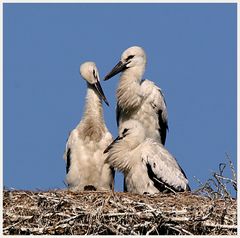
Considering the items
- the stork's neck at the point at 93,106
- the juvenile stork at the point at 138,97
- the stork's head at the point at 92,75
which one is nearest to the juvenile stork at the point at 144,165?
the stork's neck at the point at 93,106

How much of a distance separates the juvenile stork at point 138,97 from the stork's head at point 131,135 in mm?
765

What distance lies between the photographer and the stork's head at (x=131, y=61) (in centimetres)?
1555

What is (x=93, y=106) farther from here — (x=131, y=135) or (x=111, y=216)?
(x=111, y=216)

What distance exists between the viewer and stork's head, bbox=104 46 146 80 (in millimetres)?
15555

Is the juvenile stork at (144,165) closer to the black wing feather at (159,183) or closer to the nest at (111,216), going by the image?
the black wing feather at (159,183)

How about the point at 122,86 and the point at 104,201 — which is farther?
the point at 122,86

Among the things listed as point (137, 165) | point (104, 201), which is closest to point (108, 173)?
point (137, 165)

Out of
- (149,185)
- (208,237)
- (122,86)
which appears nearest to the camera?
(208,237)

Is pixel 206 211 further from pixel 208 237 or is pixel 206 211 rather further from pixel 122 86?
pixel 122 86

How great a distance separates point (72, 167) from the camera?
1432 cm

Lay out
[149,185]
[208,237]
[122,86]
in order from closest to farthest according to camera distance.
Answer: [208,237], [149,185], [122,86]

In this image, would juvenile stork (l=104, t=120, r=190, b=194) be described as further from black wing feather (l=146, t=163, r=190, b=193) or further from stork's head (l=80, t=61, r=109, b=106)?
stork's head (l=80, t=61, r=109, b=106)

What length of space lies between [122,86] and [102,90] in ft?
2.77

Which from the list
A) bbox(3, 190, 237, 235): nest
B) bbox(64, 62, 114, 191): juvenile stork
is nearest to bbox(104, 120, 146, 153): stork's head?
bbox(64, 62, 114, 191): juvenile stork
